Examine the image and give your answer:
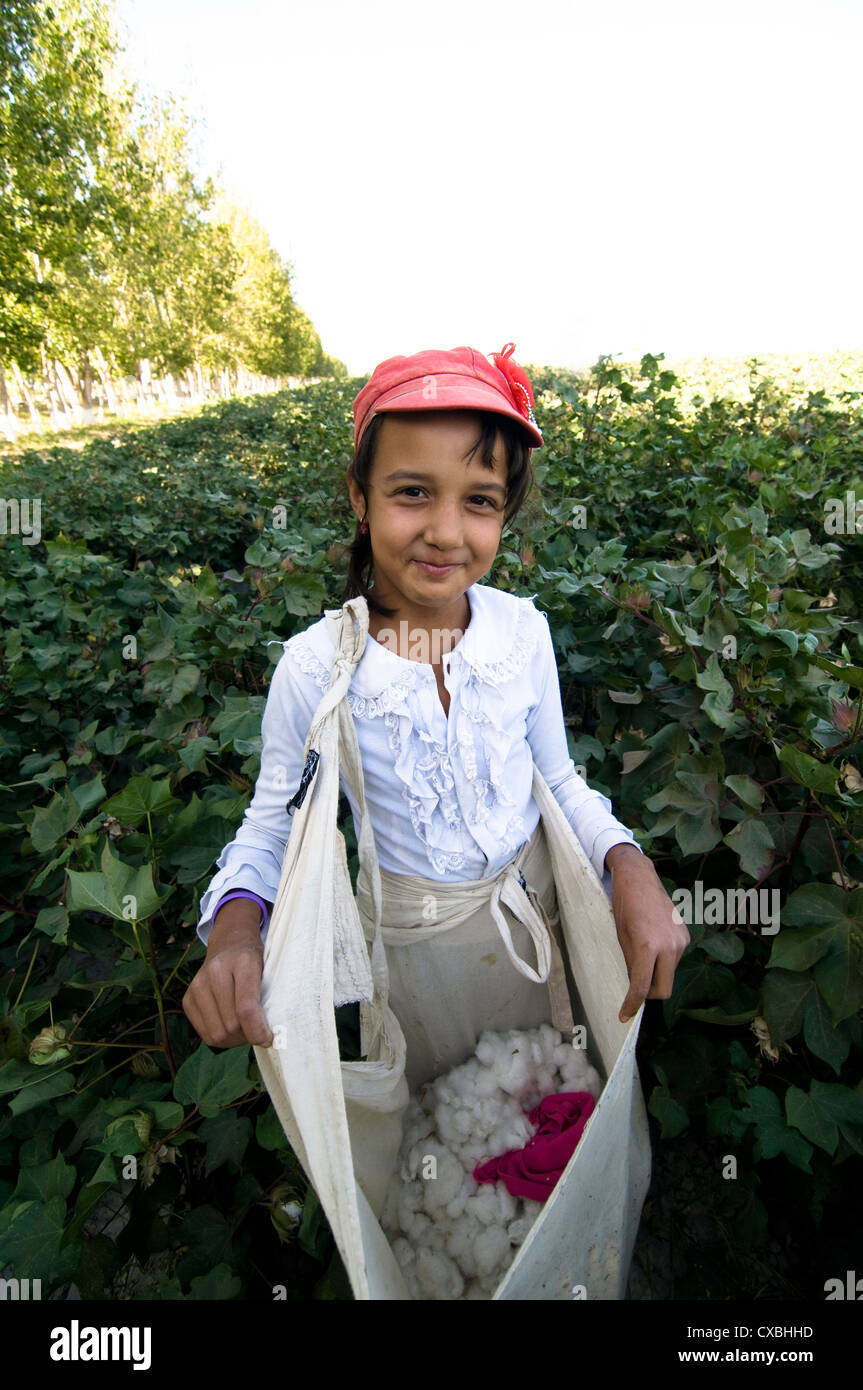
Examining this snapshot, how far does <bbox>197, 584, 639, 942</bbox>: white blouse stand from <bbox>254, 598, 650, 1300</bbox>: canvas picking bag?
5 centimetres

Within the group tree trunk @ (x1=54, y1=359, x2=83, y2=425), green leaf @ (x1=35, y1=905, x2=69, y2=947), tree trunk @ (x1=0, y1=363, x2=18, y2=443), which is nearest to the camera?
green leaf @ (x1=35, y1=905, x2=69, y2=947)

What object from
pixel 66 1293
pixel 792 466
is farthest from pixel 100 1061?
pixel 792 466

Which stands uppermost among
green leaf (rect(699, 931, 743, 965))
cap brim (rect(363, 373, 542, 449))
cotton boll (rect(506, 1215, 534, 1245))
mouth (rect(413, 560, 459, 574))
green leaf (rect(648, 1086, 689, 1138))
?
cap brim (rect(363, 373, 542, 449))

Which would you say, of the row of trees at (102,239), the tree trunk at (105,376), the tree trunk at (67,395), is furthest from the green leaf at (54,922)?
the tree trunk at (105,376)

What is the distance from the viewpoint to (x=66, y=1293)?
1.45 metres

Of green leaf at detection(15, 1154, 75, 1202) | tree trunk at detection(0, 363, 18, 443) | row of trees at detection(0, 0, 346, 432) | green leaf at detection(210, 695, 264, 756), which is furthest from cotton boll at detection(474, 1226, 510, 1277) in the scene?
tree trunk at detection(0, 363, 18, 443)

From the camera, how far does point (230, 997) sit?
98cm

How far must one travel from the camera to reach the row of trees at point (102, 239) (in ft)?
41.4

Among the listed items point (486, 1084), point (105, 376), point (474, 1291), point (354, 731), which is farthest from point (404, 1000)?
point (105, 376)

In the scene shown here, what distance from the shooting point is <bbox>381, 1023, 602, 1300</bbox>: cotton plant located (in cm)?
120

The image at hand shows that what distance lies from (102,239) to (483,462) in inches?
993

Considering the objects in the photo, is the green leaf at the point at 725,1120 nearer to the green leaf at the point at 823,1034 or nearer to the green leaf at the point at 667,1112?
the green leaf at the point at 667,1112

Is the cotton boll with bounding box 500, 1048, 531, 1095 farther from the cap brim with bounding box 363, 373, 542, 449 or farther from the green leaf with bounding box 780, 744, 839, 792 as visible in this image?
the cap brim with bounding box 363, 373, 542, 449
